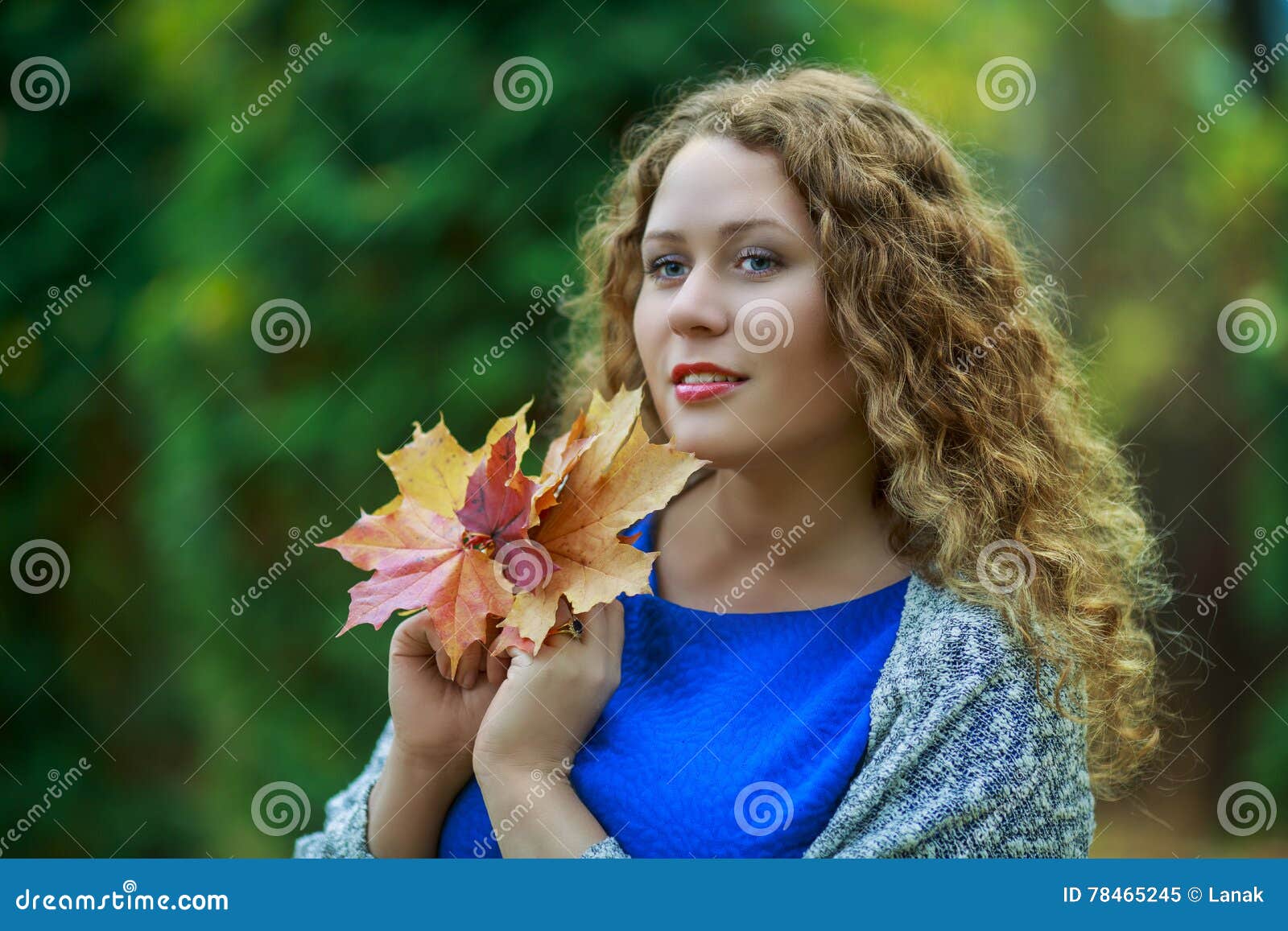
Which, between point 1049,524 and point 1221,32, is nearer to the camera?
point 1049,524

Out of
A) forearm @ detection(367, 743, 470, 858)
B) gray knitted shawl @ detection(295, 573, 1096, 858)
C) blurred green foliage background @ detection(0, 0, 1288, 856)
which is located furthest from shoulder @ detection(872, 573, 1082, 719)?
blurred green foliage background @ detection(0, 0, 1288, 856)

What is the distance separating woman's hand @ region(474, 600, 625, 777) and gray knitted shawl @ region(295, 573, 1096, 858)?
161mm

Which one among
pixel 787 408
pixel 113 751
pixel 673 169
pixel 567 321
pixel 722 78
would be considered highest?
pixel 722 78

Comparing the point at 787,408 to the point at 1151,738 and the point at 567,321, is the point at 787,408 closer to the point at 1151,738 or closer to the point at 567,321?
the point at 1151,738

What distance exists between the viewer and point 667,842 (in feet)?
5.16

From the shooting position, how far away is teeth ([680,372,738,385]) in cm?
168

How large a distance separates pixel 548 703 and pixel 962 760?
0.58 meters

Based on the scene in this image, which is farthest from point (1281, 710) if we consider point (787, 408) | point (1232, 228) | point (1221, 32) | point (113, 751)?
point (113, 751)

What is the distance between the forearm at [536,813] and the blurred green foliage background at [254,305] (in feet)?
4.46

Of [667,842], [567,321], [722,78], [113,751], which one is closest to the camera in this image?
[667,842]

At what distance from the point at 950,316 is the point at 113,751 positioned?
2.98m

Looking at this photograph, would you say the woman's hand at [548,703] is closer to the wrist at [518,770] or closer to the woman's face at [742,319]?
the wrist at [518,770]

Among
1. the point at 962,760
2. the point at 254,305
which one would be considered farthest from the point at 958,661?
the point at 254,305

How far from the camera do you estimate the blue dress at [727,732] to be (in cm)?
155
